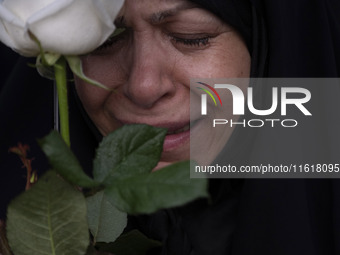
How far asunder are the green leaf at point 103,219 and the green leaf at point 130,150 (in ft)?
0.41

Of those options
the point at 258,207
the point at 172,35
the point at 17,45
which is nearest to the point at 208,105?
the point at 172,35

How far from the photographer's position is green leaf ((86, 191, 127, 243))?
0.62 metres

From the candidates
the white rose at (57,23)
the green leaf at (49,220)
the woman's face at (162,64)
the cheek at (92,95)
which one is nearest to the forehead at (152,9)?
the woman's face at (162,64)

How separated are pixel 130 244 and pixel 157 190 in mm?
189

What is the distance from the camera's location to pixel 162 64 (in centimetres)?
108

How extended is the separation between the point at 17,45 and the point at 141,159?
18 centimetres

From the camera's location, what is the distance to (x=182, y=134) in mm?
1226

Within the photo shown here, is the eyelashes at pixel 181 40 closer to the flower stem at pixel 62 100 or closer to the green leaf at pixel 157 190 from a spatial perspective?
the flower stem at pixel 62 100

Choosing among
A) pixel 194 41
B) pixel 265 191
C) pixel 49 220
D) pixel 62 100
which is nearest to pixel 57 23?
pixel 62 100

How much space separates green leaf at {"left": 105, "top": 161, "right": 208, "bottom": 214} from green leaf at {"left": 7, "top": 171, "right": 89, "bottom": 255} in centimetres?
5

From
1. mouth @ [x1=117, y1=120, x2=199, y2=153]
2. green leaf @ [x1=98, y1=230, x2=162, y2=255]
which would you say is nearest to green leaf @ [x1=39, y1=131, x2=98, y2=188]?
green leaf @ [x1=98, y1=230, x2=162, y2=255]

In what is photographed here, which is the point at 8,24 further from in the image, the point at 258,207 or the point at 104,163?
the point at 258,207

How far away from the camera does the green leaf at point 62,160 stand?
46 cm

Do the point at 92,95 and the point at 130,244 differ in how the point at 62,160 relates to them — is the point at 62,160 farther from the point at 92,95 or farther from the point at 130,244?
the point at 92,95
